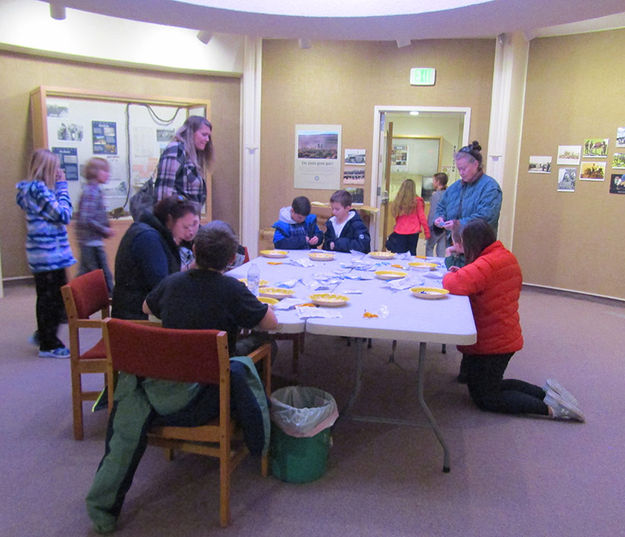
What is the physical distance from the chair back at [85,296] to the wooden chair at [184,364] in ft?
2.10

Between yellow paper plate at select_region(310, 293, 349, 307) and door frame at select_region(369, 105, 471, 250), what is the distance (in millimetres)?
4327

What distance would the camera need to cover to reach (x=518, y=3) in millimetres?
4262

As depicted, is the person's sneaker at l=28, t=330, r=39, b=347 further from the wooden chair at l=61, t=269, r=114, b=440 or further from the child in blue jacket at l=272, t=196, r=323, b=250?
the child in blue jacket at l=272, t=196, r=323, b=250

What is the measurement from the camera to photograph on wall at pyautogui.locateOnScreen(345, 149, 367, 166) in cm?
679

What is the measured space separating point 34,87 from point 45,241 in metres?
2.84

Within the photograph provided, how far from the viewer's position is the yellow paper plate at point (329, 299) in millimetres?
2553

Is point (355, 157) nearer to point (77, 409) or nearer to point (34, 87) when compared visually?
point (34, 87)

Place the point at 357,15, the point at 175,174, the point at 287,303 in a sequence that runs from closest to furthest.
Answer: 1. the point at 287,303
2. the point at 175,174
3. the point at 357,15

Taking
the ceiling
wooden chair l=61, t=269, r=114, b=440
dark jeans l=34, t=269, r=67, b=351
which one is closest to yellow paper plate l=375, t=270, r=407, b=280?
wooden chair l=61, t=269, r=114, b=440

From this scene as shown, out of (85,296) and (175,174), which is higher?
(175,174)

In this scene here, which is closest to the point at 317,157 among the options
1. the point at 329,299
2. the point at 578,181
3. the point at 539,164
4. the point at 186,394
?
the point at 539,164

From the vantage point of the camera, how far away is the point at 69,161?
5996 millimetres

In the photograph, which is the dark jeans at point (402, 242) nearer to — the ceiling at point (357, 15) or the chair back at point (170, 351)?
the ceiling at point (357, 15)

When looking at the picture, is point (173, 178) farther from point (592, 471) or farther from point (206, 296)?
point (592, 471)
